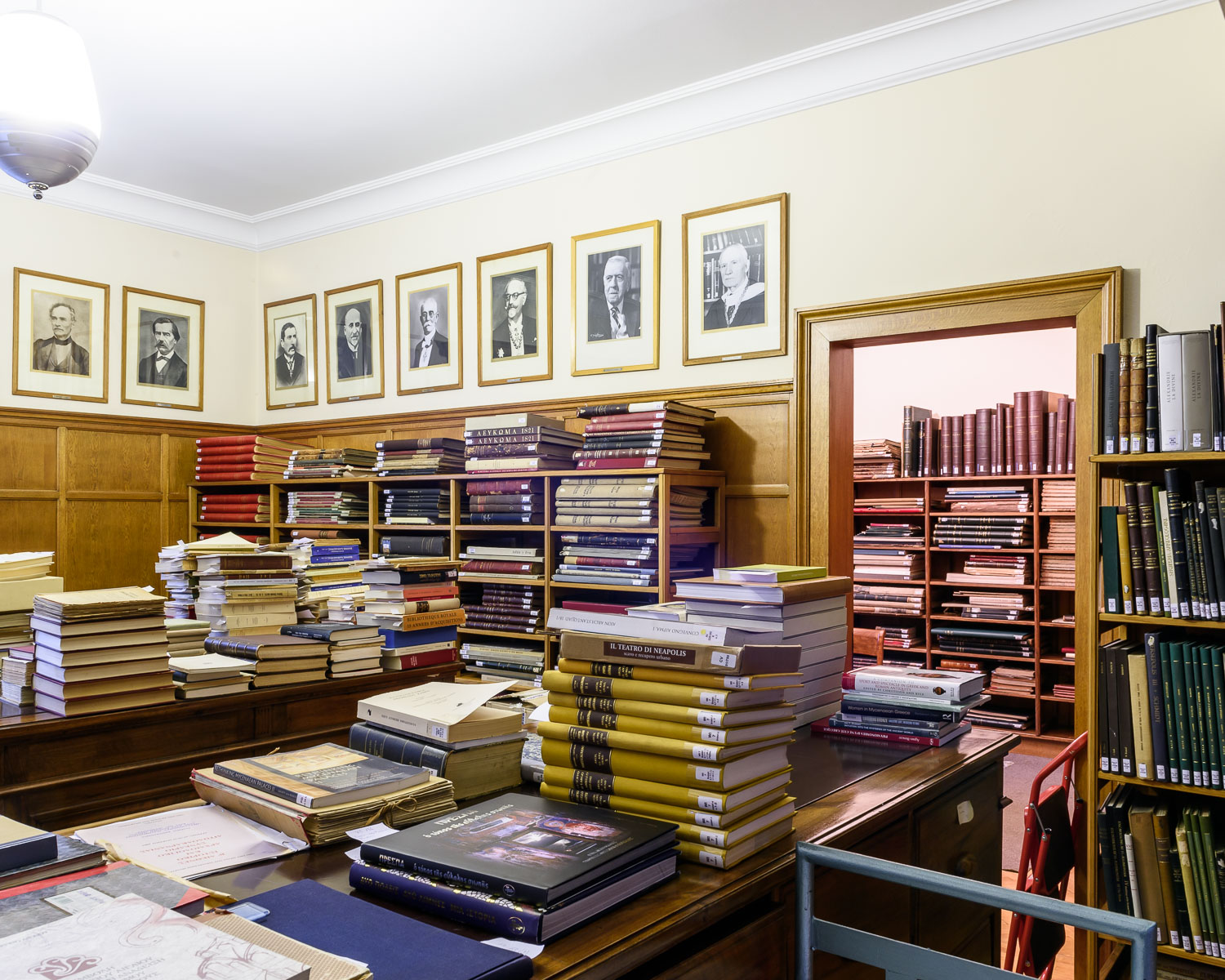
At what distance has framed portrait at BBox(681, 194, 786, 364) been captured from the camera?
4270 mm

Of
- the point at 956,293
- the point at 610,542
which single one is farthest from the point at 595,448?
the point at 956,293

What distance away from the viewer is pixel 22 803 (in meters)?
2.14

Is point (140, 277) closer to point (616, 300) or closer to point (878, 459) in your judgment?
point (616, 300)

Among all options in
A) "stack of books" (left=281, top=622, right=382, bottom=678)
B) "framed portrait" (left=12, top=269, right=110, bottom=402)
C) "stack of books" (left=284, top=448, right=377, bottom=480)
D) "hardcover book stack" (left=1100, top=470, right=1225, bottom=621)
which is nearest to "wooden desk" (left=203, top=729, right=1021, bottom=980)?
"hardcover book stack" (left=1100, top=470, right=1225, bottom=621)

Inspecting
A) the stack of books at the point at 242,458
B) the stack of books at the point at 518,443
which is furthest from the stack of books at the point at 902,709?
the stack of books at the point at 242,458

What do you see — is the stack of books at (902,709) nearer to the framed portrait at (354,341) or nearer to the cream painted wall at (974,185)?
the cream painted wall at (974,185)

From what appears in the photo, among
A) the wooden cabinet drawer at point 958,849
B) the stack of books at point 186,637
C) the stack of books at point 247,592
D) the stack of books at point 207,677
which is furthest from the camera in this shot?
the stack of books at point 247,592

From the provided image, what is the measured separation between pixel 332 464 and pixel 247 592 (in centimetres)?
264

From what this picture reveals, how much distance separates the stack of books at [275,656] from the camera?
104 inches

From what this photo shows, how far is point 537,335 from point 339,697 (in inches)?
107

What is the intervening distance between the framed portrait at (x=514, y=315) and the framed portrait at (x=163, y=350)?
217 cm

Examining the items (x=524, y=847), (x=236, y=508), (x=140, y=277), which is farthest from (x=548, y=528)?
(x=140, y=277)

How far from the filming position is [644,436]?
4137mm

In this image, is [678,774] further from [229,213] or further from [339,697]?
[229,213]
